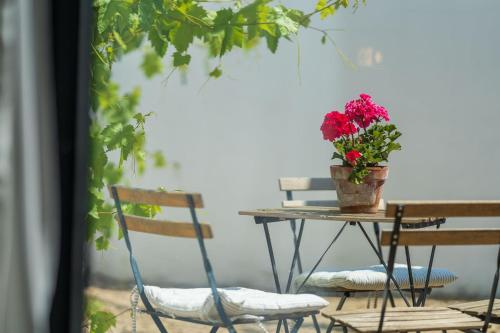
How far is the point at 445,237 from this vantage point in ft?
8.23

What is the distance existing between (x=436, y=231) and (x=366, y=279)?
100 centimetres

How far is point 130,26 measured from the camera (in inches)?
135

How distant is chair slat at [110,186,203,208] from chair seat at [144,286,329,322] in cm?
29

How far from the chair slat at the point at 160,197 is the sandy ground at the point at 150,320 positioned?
1838 mm

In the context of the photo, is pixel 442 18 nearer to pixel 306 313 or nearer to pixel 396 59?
pixel 396 59

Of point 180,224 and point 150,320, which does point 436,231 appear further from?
point 150,320

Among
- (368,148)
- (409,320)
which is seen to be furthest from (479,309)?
(368,148)

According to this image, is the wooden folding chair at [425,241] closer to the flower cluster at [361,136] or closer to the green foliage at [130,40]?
the flower cluster at [361,136]

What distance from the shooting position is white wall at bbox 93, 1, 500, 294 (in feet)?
17.3

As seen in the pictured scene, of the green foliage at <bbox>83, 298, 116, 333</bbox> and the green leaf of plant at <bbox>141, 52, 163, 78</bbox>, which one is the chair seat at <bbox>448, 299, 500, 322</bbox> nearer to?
the green foliage at <bbox>83, 298, 116, 333</bbox>

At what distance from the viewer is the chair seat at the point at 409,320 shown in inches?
98.3

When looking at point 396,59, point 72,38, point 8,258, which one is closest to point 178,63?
point 72,38

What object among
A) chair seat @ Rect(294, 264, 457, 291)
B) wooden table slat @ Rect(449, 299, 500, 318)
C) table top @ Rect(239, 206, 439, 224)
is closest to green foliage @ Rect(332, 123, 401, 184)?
table top @ Rect(239, 206, 439, 224)

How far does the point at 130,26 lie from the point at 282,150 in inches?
81.0
